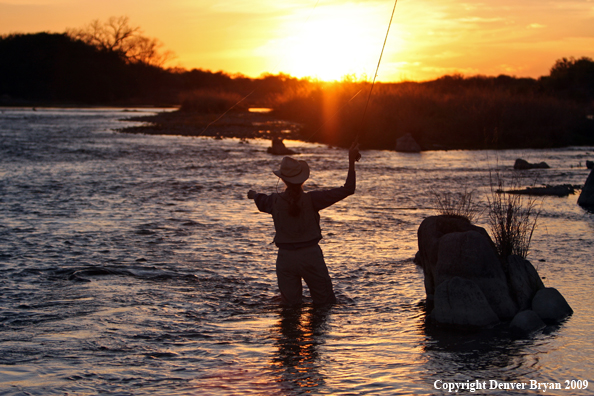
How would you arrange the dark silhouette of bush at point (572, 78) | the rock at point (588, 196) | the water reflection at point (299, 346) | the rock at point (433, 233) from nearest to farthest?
1. the water reflection at point (299, 346)
2. the rock at point (433, 233)
3. the rock at point (588, 196)
4. the dark silhouette of bush at point (572, 78)

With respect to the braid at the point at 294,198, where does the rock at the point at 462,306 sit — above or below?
below

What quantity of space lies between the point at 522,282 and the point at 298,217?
7.17 feet

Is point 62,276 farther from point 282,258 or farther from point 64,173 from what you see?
point 64,173

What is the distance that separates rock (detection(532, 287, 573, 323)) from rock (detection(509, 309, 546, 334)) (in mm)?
169

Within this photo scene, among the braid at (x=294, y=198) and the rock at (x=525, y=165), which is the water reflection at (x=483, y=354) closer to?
the braid at (x=294, y=198)

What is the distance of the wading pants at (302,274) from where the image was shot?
5.52 metres

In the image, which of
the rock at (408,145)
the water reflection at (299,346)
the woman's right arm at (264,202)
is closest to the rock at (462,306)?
the water reflection at (299,346)

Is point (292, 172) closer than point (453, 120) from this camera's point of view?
Yes

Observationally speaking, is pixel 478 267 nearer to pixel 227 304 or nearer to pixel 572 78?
pixel 227 304

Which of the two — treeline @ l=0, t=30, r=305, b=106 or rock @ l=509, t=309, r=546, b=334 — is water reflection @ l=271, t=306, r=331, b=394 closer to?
rock @ l=509, t=309, r=546, b=334

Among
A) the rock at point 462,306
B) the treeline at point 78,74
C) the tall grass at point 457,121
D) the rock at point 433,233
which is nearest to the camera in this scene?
the rock at point 462,306

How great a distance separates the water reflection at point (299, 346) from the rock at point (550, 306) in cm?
189

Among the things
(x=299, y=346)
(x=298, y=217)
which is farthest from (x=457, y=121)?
(x=299, y=346)

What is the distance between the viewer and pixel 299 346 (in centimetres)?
490
